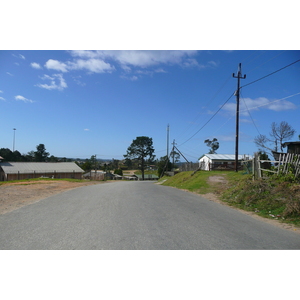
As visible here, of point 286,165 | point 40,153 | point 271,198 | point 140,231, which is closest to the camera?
point 140,231

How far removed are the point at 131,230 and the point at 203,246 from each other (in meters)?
2.01

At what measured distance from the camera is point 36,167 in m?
54.5

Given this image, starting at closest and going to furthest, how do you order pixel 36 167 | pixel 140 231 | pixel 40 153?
pixel 140 231
pixel 36 167
pixel 40 153

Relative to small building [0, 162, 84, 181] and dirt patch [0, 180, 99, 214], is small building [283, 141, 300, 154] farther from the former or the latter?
small building [0, 162, 84, 181]

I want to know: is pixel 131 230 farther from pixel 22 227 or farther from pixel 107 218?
pixel 22 227

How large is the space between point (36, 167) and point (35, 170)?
218cm

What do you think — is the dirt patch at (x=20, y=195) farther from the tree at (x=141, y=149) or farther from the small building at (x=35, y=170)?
the tree at (x=141, y=149)

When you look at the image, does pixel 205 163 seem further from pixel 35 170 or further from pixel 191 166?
pixel 35 170

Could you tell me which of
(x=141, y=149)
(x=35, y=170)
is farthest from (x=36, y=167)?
(x=141, y=149)

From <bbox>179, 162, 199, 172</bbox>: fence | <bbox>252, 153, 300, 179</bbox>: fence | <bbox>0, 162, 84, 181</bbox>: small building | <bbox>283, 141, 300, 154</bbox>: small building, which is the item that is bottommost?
<bbox>0, 162, 84, 181</bbox>: small building

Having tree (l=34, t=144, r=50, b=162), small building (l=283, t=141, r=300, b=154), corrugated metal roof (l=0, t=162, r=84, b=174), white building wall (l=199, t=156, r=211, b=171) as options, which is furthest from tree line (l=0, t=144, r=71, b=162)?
small building (l=283, t=141, r=300, b=154)

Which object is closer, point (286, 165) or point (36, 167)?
point (286, 165)

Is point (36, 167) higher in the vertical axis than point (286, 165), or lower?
lower

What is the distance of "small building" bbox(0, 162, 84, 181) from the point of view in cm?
4838
